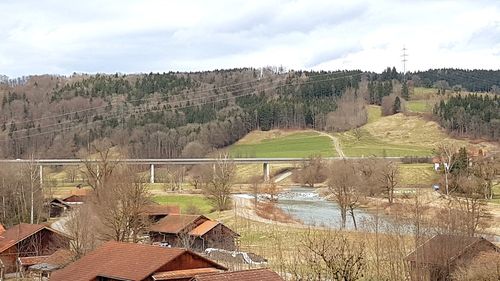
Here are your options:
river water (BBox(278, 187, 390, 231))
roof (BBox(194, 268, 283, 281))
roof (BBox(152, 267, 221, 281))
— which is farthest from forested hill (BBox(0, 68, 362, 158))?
roof (BBox(194, 268, 283, 281))

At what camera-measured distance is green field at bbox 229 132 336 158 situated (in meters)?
116

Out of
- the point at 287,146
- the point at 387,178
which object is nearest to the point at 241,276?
the point at 387,178

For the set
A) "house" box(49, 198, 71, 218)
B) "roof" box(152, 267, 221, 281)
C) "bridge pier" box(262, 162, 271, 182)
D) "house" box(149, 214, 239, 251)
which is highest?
"roof" box(152, 267, 221, 281)

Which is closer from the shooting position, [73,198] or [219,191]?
[219,191]

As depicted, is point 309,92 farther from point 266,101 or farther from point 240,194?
point 240,194

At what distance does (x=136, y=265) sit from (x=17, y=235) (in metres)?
17.5

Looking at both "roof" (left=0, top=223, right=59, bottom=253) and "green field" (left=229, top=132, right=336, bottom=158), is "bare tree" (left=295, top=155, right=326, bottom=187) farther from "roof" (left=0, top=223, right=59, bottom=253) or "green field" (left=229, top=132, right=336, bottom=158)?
"roof" (left=0, top=223, right=59, bottom=253)

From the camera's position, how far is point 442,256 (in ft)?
91.0

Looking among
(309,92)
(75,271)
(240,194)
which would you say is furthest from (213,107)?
(75,271)

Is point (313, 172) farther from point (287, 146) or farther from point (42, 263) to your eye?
point (42, 263)

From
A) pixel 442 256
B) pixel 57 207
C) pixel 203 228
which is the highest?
pixel 442 256

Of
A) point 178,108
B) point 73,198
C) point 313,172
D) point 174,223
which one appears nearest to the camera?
point 174,223

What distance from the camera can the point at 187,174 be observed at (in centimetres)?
10644

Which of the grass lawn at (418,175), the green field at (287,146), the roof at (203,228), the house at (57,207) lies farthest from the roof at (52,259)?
the green field at (287,146)
